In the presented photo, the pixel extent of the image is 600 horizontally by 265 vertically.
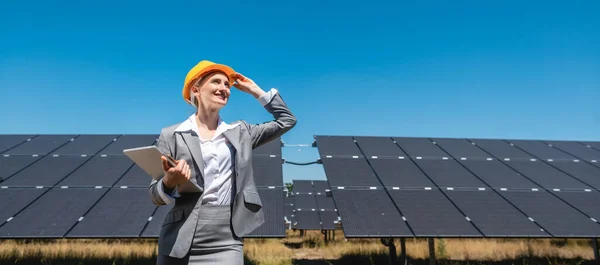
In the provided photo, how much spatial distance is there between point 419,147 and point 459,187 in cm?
244

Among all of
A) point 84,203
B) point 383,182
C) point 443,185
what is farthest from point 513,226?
→ point 84,203

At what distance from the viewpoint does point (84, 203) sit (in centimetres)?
664

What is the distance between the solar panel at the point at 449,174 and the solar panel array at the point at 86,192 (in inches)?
140

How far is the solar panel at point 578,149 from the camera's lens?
10046 mm

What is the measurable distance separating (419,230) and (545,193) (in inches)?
144

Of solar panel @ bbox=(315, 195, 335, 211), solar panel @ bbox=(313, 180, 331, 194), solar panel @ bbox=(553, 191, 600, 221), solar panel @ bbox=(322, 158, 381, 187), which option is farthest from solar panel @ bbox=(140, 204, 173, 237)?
solar panel @ bbox=(313, 180, 331, 194)

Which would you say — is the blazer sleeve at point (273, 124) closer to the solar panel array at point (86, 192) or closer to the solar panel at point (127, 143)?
the solar panel array at point (86, 192)

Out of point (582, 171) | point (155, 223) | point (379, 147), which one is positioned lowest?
point (155, 223)

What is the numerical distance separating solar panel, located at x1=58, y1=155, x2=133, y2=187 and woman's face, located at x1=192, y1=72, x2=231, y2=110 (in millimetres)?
5983

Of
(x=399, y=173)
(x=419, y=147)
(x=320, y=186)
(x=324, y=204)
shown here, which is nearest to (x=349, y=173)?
(x=399, y=173)

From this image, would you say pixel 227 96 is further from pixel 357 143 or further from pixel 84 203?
pixel 357 143

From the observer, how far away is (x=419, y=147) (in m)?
9.87

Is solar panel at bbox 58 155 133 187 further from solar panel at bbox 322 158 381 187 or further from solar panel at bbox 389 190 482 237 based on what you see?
solar panel at bbox 389 190 482 237

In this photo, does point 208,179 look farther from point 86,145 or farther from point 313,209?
point 313,209
